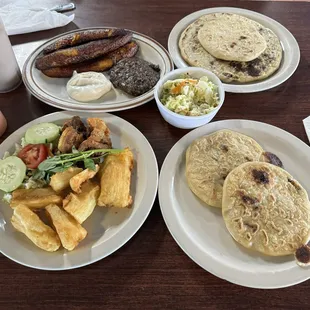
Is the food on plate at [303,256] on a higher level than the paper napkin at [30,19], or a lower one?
lower

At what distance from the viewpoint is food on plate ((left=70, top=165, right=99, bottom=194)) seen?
1.12 m

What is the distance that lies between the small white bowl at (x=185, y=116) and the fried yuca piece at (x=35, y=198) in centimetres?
58

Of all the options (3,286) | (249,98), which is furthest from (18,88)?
(249,98)

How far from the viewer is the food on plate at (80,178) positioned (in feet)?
3.69

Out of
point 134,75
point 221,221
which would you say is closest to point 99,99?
point 134,75

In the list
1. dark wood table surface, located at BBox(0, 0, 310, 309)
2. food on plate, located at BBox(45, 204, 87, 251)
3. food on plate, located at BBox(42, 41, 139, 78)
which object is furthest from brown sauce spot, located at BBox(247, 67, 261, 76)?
food on plate, located at BBox(45, 204, 87, 251)

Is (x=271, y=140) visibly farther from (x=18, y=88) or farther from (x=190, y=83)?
(x=18, y=88)

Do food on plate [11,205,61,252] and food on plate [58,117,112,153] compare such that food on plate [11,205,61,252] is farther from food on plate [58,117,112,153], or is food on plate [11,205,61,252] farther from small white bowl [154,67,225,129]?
small white bowl [154,67,225,129]

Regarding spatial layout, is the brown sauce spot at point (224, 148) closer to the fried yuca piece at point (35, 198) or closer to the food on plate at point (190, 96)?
the food on plate at point (190, 96)

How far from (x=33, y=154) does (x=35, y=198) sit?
7.6 inches

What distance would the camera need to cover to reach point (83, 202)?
112 cm

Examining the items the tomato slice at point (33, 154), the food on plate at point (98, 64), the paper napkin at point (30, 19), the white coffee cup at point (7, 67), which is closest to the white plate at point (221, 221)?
the tomato slice at point (33, 154)

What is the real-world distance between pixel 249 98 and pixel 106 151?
2.57 feet

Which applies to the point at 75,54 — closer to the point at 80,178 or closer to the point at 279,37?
the point at 80,178
